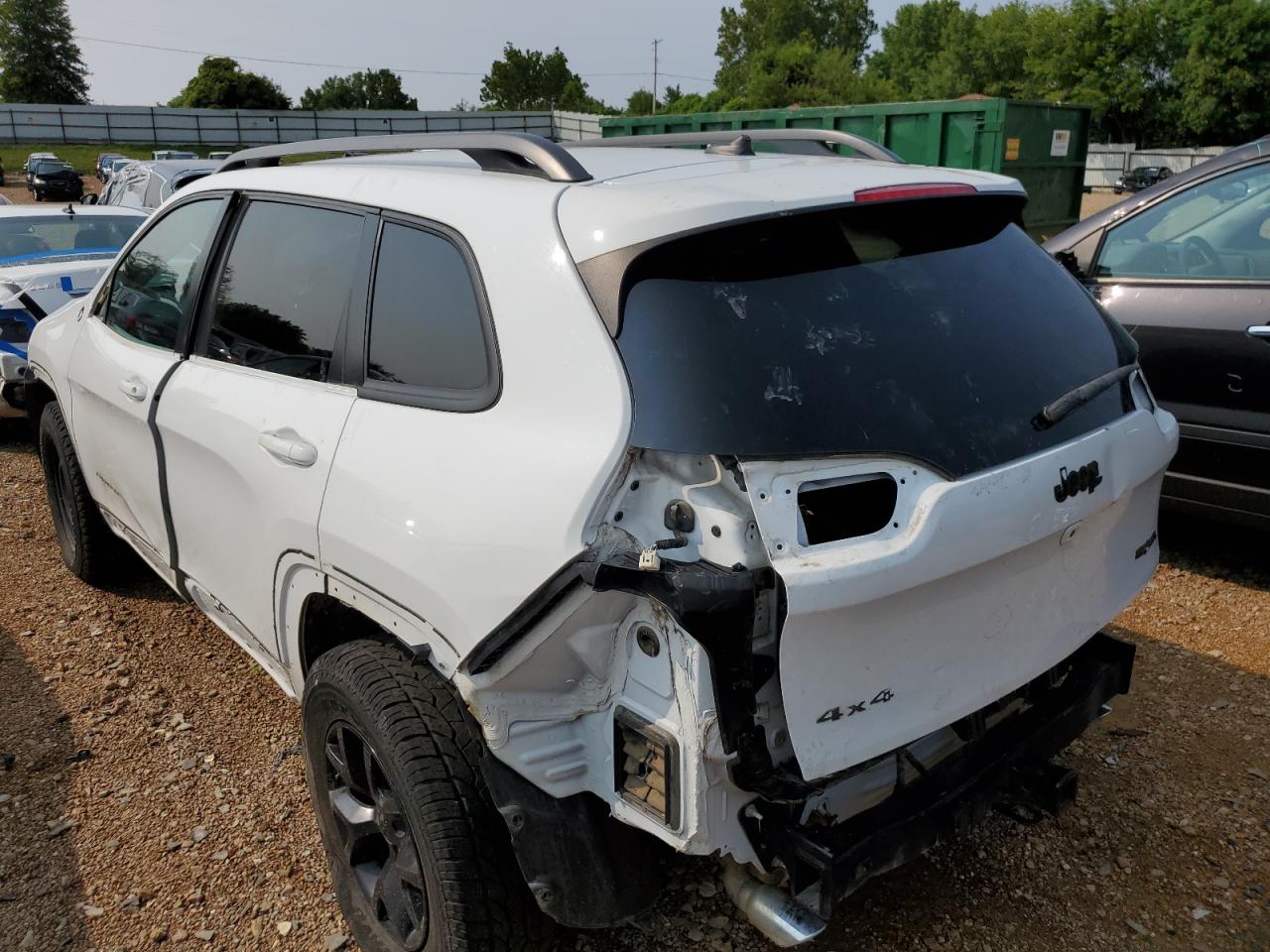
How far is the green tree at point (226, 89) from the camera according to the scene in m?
→ 66.8

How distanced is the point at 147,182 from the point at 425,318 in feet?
43.1

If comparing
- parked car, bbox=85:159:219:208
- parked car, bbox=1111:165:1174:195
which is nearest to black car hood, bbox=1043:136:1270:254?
parked car, bbox=85:159:219:208

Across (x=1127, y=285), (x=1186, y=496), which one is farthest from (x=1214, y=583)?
(x=1127, y=285)

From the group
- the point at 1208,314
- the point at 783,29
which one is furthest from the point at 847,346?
the point at 783,29

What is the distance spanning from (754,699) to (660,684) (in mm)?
166

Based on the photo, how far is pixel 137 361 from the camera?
3398mm

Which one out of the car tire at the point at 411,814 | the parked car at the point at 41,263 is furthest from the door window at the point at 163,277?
the parked car at the point at 41,263

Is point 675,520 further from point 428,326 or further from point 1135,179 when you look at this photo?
point 1135,179

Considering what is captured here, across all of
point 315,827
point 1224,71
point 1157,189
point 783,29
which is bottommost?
point 315,827

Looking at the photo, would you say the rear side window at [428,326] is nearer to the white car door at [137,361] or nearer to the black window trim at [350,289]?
the black window trim at [350,289]

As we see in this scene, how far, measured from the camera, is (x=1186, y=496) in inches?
166

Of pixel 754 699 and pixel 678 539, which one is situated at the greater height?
pixel 678 539

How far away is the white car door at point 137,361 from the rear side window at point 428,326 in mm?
1035

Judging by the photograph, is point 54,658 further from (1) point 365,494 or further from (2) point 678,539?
(2) point 678,539
